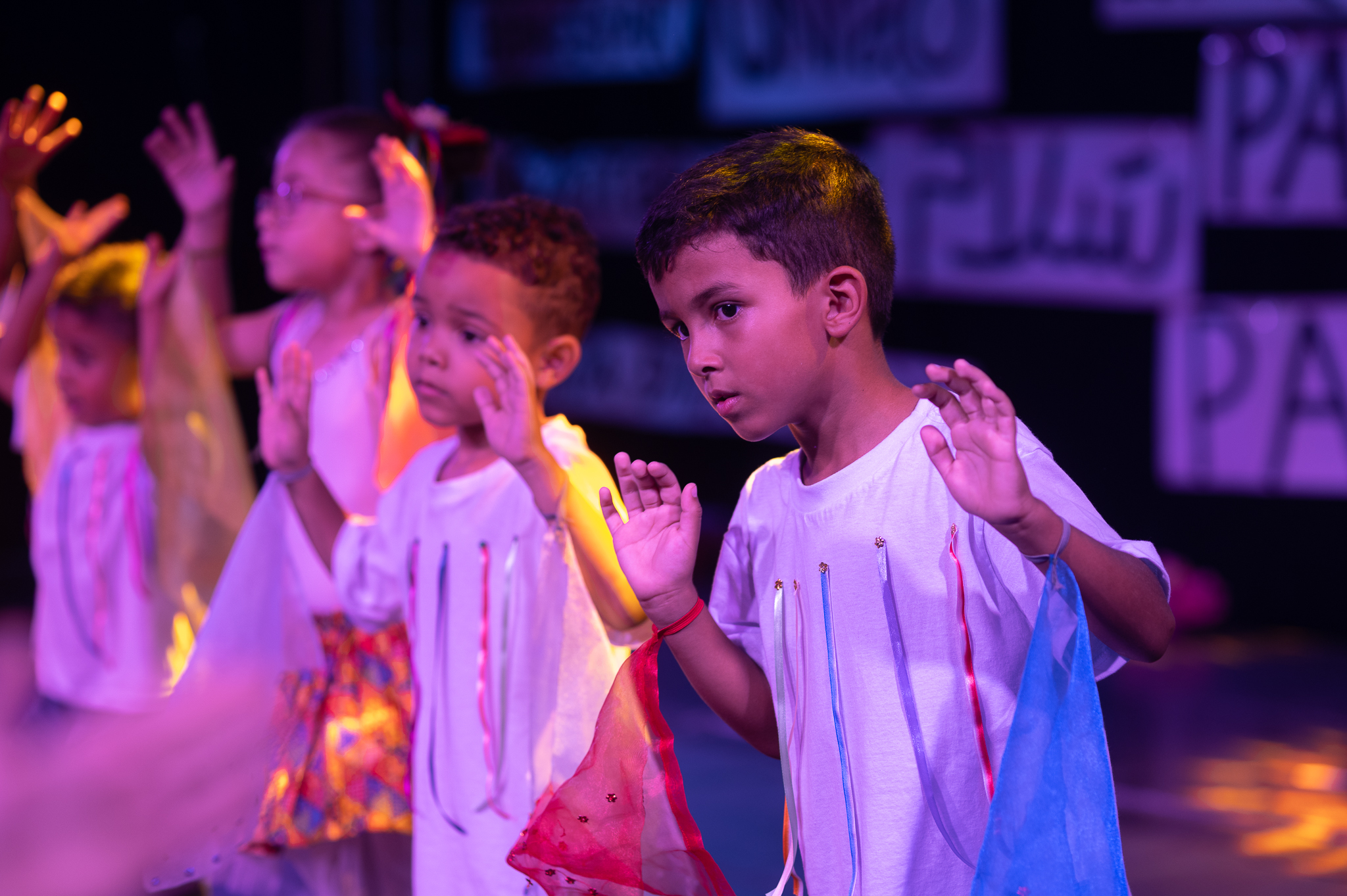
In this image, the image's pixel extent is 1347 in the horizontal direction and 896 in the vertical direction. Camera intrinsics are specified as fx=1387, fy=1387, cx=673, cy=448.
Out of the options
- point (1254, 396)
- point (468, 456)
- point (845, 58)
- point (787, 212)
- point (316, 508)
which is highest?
point (845, 58)

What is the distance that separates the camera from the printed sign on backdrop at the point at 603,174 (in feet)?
19.7

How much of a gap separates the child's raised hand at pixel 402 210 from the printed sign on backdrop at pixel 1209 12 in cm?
300

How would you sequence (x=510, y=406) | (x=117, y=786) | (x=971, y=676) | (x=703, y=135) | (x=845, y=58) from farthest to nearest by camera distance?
(x=703, y=135), (x=845, y=58), (x=510, y=406), (x=971, y=676), (x=117, y=786)

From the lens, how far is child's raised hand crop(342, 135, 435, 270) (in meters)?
2.31

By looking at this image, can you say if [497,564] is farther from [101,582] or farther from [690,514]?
[101,582]

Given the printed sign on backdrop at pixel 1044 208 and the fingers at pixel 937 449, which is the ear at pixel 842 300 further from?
the printed sign on backdrop at pixel 1044 208

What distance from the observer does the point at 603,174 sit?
20.4ft

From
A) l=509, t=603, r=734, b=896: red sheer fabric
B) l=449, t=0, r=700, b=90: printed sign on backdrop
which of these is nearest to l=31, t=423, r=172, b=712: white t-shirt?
l=509, t=603, r=734, b=896: red sheer fabric

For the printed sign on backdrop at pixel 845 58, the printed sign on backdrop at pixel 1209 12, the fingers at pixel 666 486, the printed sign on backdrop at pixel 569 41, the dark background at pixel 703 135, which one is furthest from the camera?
the printed sign on backdrop at pixel 569 41

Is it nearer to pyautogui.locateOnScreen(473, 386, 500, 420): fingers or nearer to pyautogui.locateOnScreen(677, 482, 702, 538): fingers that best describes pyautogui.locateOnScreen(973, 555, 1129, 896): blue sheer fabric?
pyautogui.locateOnScreen(677, 482, 702, 538): fingers

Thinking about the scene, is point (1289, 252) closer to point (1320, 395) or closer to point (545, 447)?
point (1320, 395)

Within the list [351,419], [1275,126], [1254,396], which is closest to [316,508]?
[351,419]

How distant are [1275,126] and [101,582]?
11.9 ft

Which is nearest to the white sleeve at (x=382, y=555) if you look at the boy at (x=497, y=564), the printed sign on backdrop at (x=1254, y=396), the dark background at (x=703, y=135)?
the boy at (x=497, y=564)
